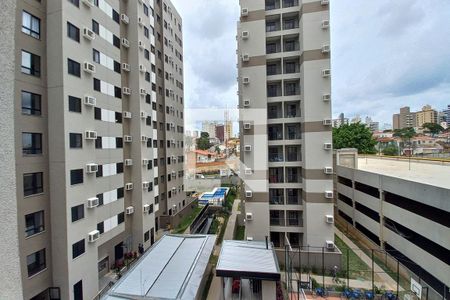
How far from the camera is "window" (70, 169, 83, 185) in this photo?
9.88 metres

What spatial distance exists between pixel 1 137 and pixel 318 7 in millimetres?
15627

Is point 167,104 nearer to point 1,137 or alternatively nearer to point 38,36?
point 38,36

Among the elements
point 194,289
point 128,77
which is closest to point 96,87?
point 128,77

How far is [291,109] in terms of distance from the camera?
15344 mm

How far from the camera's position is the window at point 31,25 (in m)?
8.81

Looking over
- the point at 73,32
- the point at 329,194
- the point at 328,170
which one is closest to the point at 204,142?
the point at 328,170

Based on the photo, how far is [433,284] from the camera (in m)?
10.1

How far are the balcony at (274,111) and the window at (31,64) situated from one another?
38.6ft

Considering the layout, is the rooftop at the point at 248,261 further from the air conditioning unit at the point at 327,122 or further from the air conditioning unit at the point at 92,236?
the air conditioning unit at the point at 327,122

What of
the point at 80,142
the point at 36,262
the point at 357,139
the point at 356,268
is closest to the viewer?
the point at 36,262

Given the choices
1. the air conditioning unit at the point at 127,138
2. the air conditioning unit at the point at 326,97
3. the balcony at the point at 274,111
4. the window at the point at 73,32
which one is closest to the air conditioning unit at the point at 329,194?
the air conditioning unit at the point at 326,97

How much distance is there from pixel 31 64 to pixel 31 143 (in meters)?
3.03

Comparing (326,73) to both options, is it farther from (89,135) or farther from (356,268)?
(89,135)

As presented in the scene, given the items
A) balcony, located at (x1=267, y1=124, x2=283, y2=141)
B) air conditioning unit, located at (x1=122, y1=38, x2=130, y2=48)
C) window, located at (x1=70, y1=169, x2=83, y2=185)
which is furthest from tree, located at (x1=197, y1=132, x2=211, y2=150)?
window, located at (x1=70, y1=169, x2=83, y2=185)
